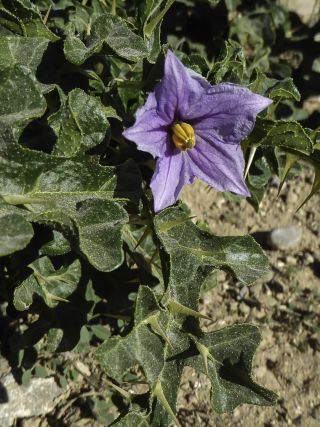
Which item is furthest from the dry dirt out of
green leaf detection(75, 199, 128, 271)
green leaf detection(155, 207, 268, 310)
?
green leaf detection(75, 199, 128, 271)

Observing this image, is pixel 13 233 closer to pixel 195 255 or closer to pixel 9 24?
pixel 195 255

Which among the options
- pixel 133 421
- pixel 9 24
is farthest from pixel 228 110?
pixel 133 421

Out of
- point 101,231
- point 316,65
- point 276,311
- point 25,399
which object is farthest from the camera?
point 276,311

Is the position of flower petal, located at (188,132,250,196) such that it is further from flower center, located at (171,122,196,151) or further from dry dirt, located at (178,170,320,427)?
dry dirt, located at (178,170,320,427)

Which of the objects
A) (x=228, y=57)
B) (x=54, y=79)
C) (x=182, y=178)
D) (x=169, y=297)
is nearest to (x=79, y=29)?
(x=54, y=79)

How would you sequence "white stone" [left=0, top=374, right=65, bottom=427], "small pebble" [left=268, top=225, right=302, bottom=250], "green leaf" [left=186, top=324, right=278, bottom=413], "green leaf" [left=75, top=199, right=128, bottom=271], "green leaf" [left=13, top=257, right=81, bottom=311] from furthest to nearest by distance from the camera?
"small pebble" [left=268, top=225, right=302, bottom=250]
"white stone" [left=0, top=374, right=65, bottom=427]
"green leaf" [left=13, top=257, right=81, bottom=311]
"green leaf" [left=186, top=324, right=278, bottom=413]
"green leaf" [left=75, top=199, right=128, bottom=271]

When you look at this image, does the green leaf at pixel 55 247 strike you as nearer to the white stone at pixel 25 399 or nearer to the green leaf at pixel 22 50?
the green leaf at pixel 22 50
